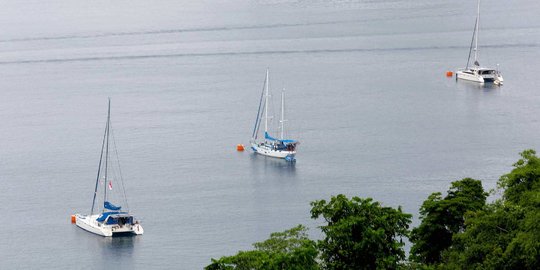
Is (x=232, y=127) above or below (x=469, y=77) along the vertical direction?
below

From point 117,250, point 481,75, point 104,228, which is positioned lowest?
point 117,250

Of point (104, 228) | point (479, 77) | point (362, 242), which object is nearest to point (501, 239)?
point (362, 242)

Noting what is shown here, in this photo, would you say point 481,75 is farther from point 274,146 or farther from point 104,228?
point 104,228

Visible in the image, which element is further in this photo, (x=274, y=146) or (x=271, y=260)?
(x=274, y=146)

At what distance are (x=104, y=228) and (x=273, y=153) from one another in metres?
24.4

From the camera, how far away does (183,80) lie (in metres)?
143

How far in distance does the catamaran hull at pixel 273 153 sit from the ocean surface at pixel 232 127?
744 mm

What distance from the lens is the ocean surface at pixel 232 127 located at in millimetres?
81438

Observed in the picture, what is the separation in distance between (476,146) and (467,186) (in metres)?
52.3

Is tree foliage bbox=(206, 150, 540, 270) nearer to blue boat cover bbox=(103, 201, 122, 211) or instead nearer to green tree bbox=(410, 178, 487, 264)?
green tree bbox=(410, 178, 487, 264)

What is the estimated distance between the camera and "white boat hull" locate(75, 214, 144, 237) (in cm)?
7981

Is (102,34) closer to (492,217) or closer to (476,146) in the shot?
(476,146)

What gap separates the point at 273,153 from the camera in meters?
101

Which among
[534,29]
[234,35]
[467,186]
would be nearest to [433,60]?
[534,29]
